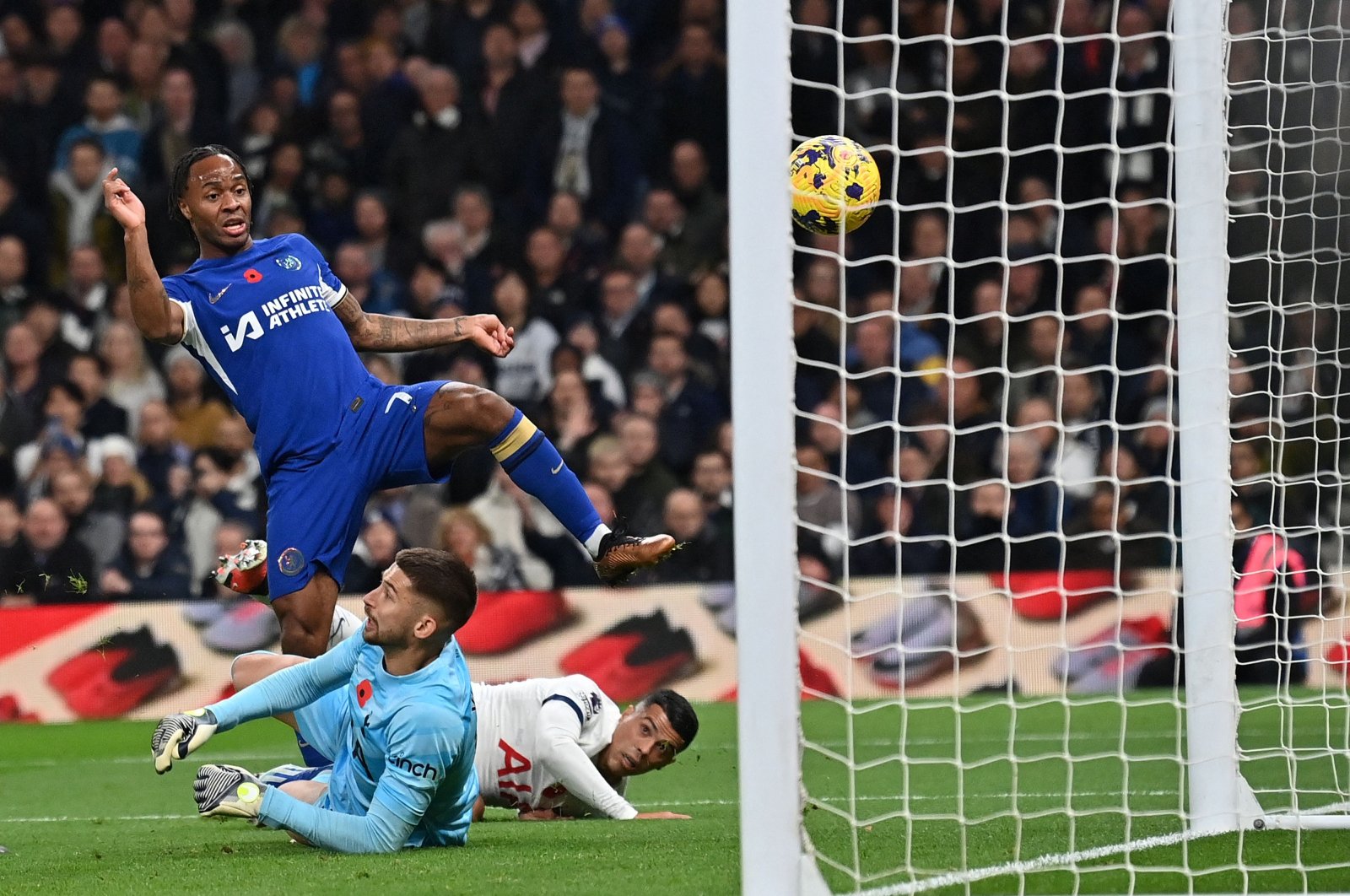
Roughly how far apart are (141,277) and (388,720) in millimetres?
1536

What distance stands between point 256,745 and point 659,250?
13.9ft

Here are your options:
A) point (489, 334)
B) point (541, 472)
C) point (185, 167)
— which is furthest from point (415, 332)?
point (185, 167)

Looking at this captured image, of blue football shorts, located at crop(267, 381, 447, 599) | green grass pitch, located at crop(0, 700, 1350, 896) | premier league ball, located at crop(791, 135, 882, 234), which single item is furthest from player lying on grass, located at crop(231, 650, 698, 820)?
premier league ball, located at crop(791, 135, 882, 234)

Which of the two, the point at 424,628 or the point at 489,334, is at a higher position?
the point at 489,334

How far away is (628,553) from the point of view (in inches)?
199

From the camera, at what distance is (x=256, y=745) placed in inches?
331

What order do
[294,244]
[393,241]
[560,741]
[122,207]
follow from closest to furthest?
[122,207] < [560,741] < [294,244] < [393,241]

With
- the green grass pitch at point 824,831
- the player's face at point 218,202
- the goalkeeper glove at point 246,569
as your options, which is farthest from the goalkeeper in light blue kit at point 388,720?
the player's face at point 218,202

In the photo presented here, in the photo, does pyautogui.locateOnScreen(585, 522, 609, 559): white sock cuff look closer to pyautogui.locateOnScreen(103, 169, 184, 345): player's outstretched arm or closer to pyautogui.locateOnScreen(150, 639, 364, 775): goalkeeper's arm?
pyautogui.locateOnScreen(150, 639, 364, 775): goalkeeper's arm

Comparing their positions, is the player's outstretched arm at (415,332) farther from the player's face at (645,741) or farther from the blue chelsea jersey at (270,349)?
the player's face at (645,741)

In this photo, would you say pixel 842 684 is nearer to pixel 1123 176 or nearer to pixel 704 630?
pixel 704 630

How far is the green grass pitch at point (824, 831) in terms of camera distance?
410 centimetres

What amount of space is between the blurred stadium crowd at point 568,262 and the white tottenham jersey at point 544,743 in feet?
12.9

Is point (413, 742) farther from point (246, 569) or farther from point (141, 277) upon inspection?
point (141, 277)
